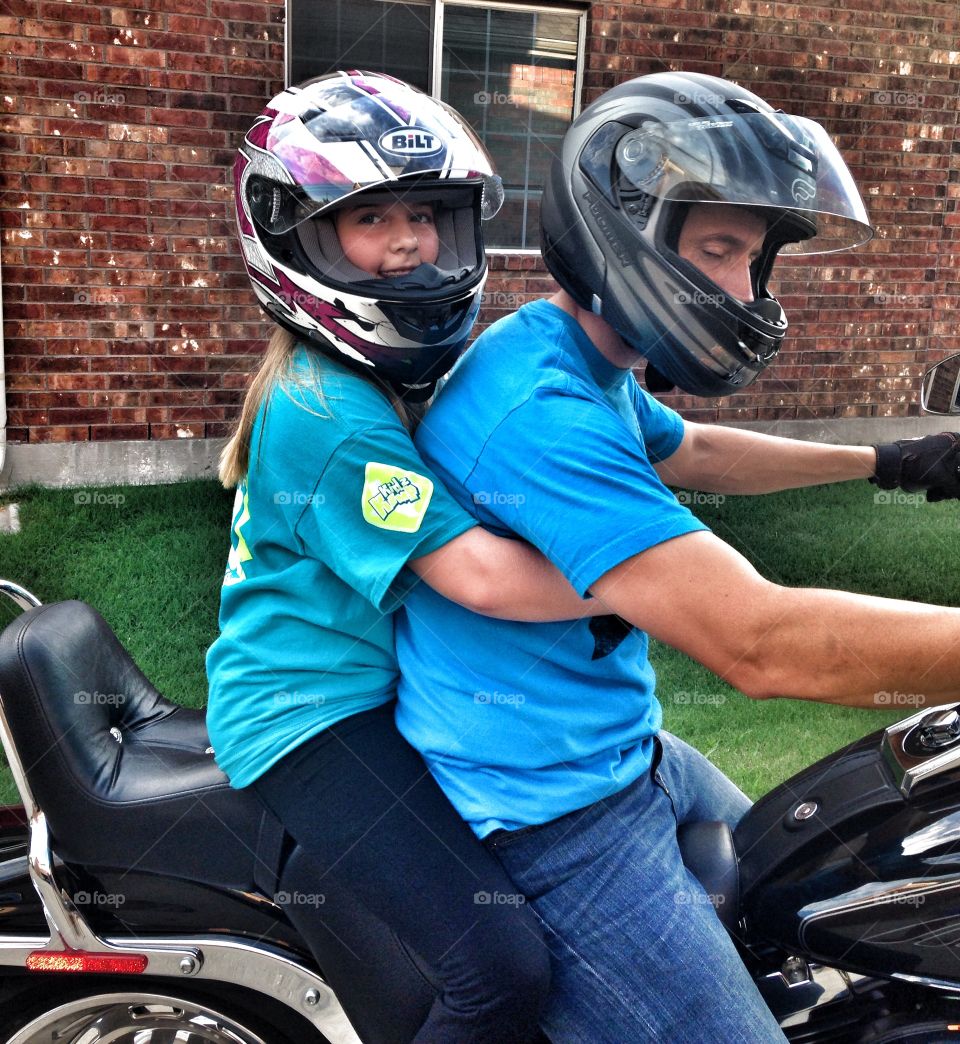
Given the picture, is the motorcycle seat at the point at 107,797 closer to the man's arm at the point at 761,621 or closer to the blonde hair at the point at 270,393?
the blonde hair at the point at 270,393

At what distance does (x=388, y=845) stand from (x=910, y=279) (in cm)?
721

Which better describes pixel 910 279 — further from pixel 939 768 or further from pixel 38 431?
pixel 939 768

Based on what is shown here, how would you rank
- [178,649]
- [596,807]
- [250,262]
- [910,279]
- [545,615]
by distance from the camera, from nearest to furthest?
[545,615] → [596,807] → [250,262] → [178,649] → [910,279]

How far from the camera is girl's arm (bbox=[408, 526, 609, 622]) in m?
1.57

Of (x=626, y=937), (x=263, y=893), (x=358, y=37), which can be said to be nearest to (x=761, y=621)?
(x=626, y=937)

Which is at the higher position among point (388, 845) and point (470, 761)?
point (470, 761)

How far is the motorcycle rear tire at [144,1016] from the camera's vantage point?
6.49 feet

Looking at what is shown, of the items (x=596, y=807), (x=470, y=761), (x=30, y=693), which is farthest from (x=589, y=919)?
(x=30, y=693)

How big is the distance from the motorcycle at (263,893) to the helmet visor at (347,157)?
0.88m

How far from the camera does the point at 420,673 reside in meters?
1.72

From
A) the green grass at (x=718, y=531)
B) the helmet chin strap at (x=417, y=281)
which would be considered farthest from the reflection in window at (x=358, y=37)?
the helmet chin strap at (x=417, y=281)

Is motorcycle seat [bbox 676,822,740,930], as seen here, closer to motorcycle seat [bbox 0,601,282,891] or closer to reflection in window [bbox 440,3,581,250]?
motorcycle seat [bbox 0,601,282,891]

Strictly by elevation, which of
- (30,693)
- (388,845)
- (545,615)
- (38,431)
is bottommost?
(38,431)

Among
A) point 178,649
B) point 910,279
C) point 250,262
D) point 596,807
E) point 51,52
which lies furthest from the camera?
point 910,279
